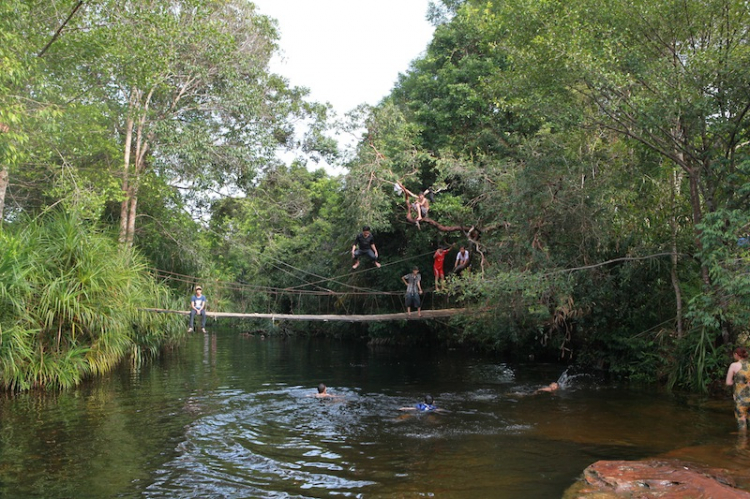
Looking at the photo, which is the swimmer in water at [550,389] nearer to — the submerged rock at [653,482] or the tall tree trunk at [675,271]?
the tall tree trunk at [675,271]

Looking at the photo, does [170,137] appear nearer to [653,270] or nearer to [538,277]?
[538,277]

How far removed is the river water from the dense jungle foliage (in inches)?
54.9

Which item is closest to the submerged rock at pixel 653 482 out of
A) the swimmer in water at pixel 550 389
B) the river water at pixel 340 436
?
the river water at pixel 340 436

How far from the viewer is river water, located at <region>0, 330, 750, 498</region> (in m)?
6.47

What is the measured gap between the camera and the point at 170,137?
16453mm

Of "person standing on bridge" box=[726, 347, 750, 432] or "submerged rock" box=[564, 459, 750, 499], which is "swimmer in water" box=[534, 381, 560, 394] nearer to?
"person standing on bridge" box=[726, 347, 750, 432]

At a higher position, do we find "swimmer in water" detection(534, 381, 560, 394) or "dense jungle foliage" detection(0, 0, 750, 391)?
"dense jungle foliage" detection(0, 0, 750, 391)

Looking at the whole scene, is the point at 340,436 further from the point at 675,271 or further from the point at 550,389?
the point at 675,271

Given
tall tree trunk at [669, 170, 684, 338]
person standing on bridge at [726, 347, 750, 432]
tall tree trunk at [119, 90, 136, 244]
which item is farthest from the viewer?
tall tree trunk at [119, 90, 136, 244]

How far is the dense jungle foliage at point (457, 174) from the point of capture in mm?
9844

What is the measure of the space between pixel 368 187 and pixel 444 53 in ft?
21.4

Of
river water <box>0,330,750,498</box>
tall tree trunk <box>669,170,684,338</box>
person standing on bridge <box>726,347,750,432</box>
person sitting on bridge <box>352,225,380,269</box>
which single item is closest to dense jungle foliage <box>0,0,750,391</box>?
tall tree trunk <box>669,170,684,338</box>

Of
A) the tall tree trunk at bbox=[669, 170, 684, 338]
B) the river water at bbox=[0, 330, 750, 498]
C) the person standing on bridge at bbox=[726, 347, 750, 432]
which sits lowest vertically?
the river water at bbox=[0, 330, 750, 498]

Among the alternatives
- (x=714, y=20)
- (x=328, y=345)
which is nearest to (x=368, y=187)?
(x=714, y=20)
